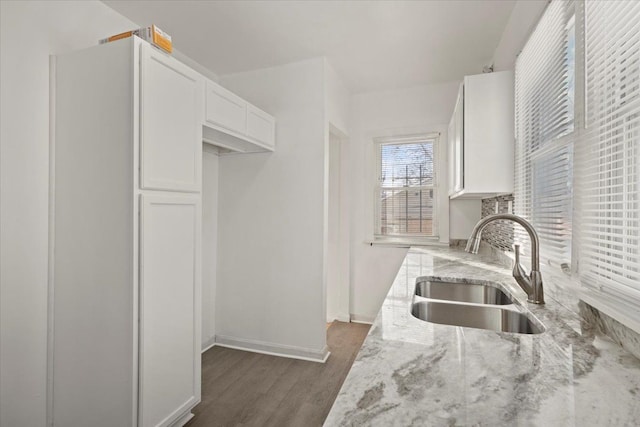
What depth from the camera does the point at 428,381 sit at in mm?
691

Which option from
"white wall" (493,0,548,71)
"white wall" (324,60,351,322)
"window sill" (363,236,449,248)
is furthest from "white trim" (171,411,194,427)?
"white wall" (493,0,548,71)

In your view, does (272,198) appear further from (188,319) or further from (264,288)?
(188,319)

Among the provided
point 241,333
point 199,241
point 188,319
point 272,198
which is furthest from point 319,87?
point 241,333

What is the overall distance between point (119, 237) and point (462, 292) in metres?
1.86

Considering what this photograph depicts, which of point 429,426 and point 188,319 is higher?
point 429,426

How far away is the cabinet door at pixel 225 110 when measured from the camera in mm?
2203

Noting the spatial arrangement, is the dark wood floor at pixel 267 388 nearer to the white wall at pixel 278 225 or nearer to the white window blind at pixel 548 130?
the white wall at pixel 278 225

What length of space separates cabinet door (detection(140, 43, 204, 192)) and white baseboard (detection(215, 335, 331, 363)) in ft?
5.69

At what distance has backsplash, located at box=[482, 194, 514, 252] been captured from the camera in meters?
2.36

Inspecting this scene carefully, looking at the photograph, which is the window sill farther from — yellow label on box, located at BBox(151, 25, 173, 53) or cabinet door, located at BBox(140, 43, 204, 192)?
yellow label on box, located at BBox(151, 25, 173, 53)

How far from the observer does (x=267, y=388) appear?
2412 mm

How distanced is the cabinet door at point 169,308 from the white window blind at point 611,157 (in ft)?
6.24

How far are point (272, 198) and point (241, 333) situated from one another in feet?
4.43

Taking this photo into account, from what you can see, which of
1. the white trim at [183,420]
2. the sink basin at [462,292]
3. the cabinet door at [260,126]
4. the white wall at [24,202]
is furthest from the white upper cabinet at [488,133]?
the white wall at [24,202]
